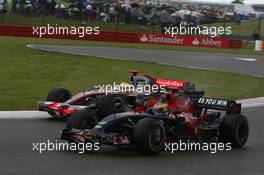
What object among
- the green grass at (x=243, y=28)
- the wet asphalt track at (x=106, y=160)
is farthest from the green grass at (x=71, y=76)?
the green grass at (x=243, y=28)

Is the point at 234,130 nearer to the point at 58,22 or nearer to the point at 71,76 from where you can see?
the point at 71,76

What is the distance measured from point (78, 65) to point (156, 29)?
23.2m

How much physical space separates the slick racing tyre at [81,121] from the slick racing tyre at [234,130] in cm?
225

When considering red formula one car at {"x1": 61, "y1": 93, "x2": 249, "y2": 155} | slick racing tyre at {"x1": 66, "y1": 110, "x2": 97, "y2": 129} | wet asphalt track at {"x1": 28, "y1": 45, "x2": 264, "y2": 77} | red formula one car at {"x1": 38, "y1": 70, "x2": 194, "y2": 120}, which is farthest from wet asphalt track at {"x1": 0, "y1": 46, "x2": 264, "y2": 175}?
wet asphalt track at {"x1": 28, "y1": 45, "x2": 264, "y2": 77}

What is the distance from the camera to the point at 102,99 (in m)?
11.2

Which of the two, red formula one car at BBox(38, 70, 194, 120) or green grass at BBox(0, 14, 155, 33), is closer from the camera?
red formula one car at BBox(38, 70, 194, 120)

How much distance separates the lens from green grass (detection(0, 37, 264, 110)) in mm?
17641

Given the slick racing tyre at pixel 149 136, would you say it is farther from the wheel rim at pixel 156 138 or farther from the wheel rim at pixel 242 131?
the wheel rim at pixel 242 131

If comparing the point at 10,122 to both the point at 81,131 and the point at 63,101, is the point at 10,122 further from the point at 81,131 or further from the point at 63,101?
the point at 81,131

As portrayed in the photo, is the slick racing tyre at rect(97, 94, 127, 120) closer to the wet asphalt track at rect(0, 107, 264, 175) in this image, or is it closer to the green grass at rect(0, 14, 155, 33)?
the wet asphalt track at rect(0, 107, 264, 175)

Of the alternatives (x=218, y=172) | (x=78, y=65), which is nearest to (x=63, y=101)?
(x=218, y=172)

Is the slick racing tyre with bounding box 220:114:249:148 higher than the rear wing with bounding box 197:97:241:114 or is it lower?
lower

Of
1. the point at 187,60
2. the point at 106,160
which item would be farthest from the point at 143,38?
the point at 106,160

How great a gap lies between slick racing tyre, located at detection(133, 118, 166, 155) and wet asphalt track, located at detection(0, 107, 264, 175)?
13 cm
